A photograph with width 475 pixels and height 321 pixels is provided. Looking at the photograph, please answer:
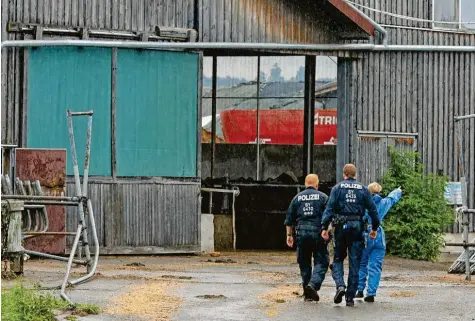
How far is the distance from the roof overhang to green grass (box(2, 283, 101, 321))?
1202cm

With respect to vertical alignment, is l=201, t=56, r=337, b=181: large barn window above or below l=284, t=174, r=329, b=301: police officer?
above

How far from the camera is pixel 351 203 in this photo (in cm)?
1552

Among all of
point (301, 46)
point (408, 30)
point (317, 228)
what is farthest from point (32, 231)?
point (408, 30)

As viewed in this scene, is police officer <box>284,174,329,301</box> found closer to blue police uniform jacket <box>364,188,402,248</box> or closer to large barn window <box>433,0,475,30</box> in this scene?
Result: blue police uniform jacket <box>364,188,402,248</box>

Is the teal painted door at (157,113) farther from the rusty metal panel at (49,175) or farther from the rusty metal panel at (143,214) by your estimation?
the rusty metal panel at (49,175)

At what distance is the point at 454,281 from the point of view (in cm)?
1970

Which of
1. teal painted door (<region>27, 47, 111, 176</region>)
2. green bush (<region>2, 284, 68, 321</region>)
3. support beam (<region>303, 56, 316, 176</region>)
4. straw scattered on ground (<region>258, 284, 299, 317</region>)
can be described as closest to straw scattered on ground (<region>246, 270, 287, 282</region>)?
straw scattered on ground (<region>258, 284, 299, 317</region>)

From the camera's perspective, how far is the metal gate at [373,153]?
25.6 meters

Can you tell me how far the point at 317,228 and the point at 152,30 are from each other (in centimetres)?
894

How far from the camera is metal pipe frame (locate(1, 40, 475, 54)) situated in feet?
73.9

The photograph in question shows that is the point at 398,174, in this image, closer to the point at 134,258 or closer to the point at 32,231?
the point at 134,258

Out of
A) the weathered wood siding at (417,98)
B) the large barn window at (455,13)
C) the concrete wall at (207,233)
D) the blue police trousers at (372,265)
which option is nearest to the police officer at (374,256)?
the blue police trousers at (372,265)

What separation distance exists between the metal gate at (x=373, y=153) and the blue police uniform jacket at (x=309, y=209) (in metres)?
9.43

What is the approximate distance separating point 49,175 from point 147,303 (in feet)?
27.4
